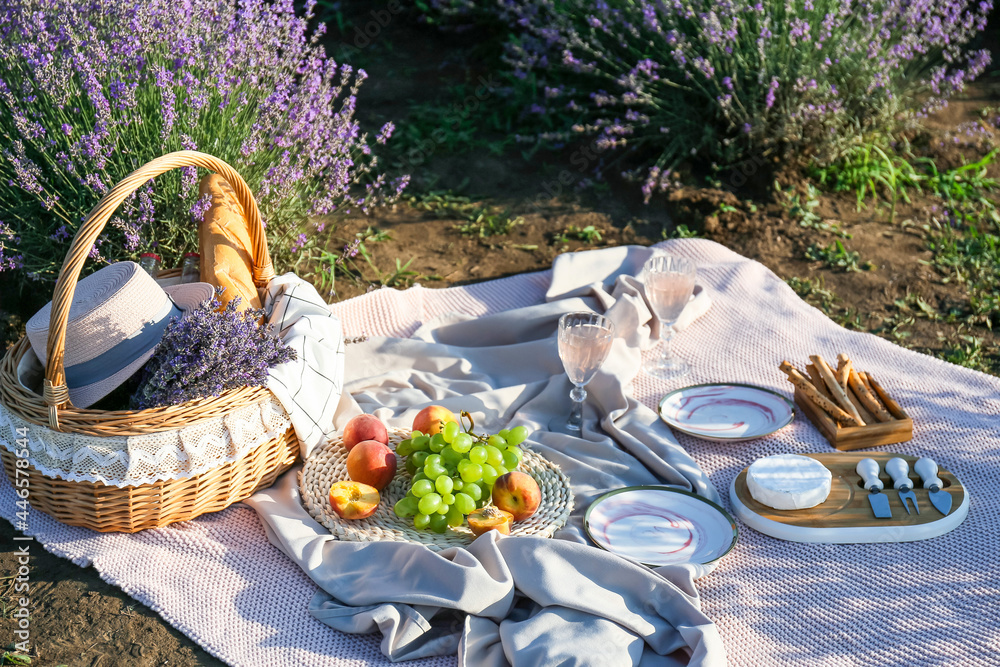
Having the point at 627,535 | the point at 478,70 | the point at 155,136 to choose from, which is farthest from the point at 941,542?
the point at 478,70

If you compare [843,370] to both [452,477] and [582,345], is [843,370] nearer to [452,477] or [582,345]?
[582,345]

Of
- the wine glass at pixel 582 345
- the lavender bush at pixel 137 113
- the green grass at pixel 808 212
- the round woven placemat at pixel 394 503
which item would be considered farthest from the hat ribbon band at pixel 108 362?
the green grass at pixel 808 212

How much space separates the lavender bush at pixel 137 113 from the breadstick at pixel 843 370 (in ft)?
6.26

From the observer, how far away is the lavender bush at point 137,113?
9.77 ft

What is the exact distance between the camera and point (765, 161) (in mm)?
4547

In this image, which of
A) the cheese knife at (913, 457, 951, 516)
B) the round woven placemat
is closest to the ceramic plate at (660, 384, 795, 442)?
the cheese knife at (913, 457, 951, 516)

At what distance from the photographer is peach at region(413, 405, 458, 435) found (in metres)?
2.59

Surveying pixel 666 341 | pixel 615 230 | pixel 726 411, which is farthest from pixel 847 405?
pixel 615 230

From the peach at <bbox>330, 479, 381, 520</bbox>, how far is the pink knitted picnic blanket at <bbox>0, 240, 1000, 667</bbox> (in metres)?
0.19

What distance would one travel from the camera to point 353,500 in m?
2.36

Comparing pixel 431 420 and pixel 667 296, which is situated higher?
pixel 667 296

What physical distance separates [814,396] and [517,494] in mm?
1088
